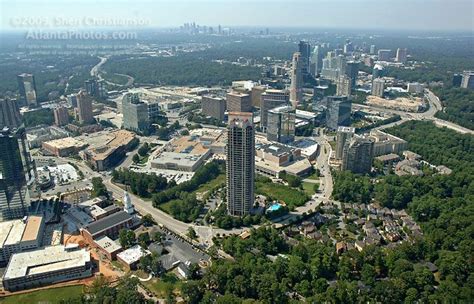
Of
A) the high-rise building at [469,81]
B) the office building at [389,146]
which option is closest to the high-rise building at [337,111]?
the office building at [389,146]

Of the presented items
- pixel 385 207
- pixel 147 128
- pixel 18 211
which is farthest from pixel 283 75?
pixel 18 211

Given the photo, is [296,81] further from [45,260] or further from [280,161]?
[45,260]

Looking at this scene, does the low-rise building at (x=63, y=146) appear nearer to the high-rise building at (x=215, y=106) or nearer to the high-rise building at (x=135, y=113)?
the high-rise building at (x=135, y=113)

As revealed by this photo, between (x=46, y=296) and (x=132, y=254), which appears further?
(x=132, y=254)

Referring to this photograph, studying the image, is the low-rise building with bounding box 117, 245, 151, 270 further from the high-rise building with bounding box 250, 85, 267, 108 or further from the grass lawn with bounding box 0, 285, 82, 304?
the high-rise building with bounding box 250, 85, 267, 108

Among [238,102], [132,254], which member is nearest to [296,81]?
[238,102]

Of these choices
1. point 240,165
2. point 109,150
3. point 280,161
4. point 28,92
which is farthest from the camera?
point 28,92
